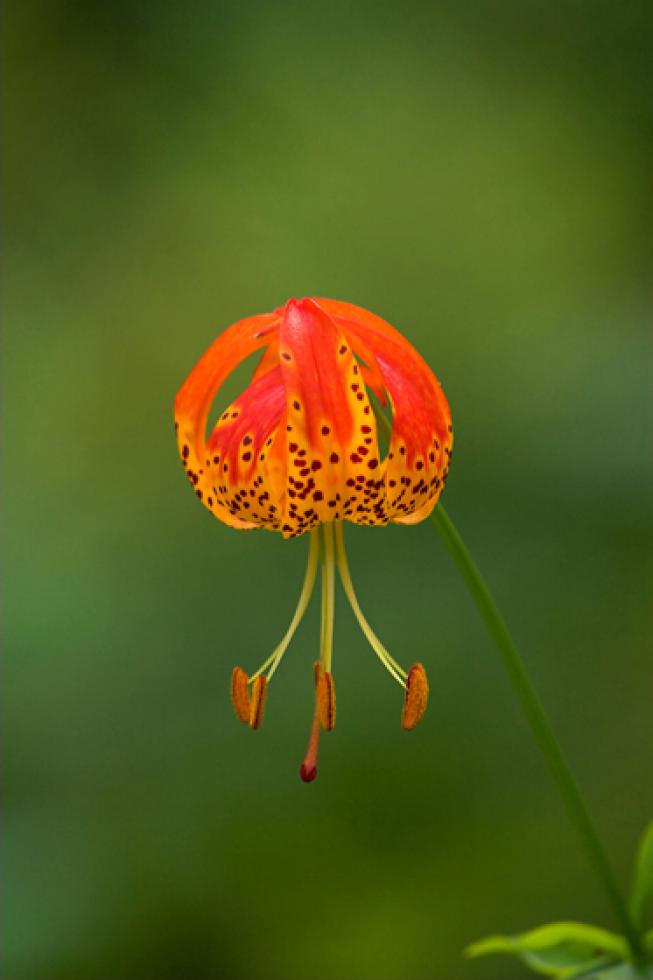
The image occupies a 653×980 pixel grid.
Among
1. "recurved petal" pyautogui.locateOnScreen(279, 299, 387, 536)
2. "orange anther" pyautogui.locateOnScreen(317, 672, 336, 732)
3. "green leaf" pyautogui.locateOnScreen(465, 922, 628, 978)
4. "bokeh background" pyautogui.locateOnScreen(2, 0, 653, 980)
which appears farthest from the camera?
"bokeh background" pyautogui.locateOnScreen(2, 0, 653, 980)

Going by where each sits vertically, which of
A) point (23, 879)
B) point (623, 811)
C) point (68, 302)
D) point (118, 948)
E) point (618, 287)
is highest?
point (68, 302)

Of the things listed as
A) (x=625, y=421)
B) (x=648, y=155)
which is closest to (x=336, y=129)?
(x=648, y=155)

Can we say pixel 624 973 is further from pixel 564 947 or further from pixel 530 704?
pixel 530 704

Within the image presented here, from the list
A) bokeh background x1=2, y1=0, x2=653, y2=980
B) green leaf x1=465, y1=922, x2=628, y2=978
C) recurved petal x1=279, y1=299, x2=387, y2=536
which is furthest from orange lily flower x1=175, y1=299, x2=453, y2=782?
bokeh background x1=2, y1=0, x2=653, y2=980

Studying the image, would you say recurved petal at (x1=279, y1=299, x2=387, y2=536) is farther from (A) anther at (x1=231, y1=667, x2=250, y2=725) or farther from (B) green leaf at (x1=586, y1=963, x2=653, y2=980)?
(B) green leaf at (x1=586, y1=963, x2=653, y2=980)

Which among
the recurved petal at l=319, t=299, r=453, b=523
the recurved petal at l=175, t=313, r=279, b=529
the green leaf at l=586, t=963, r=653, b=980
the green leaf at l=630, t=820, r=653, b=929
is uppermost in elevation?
the recurved petal at l=175, t=313, r=279, b=529

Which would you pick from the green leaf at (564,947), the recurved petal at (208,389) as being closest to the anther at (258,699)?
Result: the recurved petal at (208,389)

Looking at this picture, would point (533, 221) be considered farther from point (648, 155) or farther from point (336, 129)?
point (336, 129)

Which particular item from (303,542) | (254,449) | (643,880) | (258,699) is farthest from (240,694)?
(303,542)
